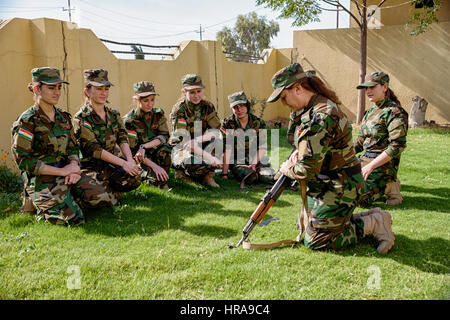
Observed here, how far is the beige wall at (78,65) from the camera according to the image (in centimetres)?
635

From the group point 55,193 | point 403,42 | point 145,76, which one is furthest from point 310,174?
point 403,42

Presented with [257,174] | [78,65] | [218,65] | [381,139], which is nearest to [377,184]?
[381,139]

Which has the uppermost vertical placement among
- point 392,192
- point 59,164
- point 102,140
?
point 102,140

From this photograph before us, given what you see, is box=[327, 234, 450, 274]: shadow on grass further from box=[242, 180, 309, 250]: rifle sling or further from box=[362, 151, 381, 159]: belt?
box=[362, 151, 381, 159]: belt

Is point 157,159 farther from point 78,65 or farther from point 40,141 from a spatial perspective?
point 78,65

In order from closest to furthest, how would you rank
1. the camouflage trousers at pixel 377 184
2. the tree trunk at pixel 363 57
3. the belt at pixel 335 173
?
the belt at pixel 335 173 < the camouflage trousers at pixel 377 184 < the tree trunk at pixel 363 57

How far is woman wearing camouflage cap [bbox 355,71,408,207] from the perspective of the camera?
5031 millimetres

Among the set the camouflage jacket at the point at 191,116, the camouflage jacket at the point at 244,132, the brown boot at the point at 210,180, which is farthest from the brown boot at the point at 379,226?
the camouflage jacket at the point at 191,116

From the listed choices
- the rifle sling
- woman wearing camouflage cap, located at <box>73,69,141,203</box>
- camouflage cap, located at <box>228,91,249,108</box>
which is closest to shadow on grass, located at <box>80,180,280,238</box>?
woman wearing camouflage cap, located at <box>73,69,141,203</box>

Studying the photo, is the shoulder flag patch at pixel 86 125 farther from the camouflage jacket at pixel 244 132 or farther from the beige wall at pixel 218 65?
the camouflage jacket at pixel 244 132

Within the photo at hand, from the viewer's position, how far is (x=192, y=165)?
6.21 meters

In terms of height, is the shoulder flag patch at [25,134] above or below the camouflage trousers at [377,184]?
above

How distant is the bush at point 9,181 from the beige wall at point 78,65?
0.41 m

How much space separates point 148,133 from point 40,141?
2.03m
